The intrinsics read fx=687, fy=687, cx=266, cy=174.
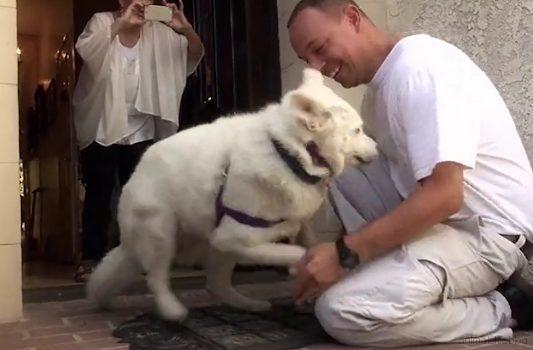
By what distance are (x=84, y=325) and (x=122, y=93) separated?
4.55 ft

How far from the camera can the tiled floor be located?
226 centimetres

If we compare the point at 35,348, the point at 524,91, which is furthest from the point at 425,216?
the point at 35,348

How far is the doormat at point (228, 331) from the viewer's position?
7.22 feet

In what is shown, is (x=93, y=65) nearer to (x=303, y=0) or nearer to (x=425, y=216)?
(x=303, y=0)

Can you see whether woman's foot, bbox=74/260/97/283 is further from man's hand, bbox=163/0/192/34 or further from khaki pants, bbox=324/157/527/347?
Answer: khaki pants, bbox=324/157/527/347

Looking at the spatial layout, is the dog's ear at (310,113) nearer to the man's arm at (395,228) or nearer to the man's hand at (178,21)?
the man's arm at (395,228)

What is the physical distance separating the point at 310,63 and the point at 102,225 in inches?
74.5

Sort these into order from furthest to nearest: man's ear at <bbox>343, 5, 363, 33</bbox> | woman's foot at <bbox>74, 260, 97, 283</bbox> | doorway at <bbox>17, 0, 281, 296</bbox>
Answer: doorway at <bbox>17, 0, 281, 296</bbox>, woman's foot at <bbox>74, 260, 97, 283</bbox>, man's ear at <bbox>343, 5, 363, 33</bbox>

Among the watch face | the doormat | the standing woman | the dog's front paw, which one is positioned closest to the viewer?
the watch face

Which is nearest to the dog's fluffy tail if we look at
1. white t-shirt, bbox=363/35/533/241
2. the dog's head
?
the dog's head

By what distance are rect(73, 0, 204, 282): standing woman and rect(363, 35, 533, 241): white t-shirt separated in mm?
1598

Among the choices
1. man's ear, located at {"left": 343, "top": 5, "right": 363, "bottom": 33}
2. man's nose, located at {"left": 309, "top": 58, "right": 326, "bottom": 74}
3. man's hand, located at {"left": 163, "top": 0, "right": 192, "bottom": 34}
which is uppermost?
man's hand, located at {"left": 163, "top": 0, "right": 192, "bottom": 34}

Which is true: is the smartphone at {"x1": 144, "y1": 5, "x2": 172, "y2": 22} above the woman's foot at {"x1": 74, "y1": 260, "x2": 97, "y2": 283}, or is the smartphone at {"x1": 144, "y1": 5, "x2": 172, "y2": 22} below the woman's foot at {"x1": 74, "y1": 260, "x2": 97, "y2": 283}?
above

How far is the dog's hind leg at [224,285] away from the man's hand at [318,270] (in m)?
0.64
